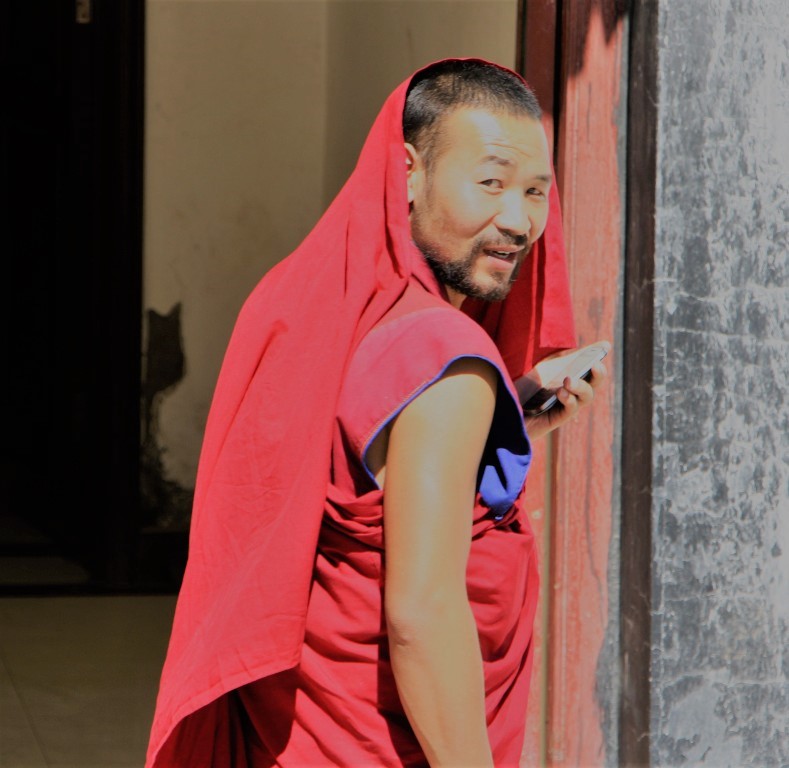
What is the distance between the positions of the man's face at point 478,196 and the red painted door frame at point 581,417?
118 centimetres

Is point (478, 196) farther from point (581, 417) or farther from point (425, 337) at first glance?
point (581, 417)

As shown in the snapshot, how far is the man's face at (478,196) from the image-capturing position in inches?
55.6

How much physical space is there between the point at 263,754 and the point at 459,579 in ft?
1.14

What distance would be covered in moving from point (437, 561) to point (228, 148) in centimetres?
440

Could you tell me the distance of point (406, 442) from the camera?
1.25 meters

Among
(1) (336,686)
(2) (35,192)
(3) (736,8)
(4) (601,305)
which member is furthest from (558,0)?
(2) (35,192)

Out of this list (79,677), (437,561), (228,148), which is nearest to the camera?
(437,561)

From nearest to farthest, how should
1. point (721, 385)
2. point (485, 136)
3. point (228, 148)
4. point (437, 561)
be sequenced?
point (437, 561), point (485, 136), point (721, 385), point (228, 148)

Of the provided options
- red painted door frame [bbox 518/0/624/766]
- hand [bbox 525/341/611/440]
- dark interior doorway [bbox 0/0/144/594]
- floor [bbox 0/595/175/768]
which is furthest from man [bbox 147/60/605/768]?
dark interior doorway [bbox 0/0/144/594]

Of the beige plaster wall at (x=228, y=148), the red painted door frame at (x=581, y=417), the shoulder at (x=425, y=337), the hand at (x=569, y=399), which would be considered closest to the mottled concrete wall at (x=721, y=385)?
the red painted door frame at (x=581, y=417)

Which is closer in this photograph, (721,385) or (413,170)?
(413,170)

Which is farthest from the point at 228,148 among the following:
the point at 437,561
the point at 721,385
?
the point at 437,561

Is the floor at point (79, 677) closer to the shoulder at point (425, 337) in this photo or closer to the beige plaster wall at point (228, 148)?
the beige plaster wall at point (228, 148)

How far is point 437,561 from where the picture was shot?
123 centimetres
